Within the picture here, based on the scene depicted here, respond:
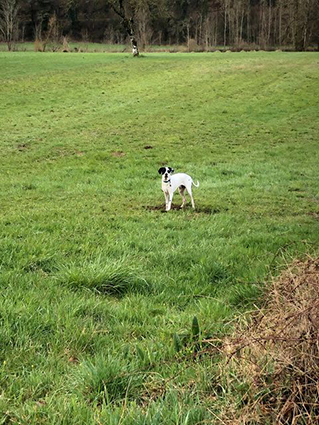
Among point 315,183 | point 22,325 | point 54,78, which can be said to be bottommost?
point 315,183

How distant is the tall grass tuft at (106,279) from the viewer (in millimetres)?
4500

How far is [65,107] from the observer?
2467 centimetres

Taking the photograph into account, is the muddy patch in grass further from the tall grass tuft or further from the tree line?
the tree line

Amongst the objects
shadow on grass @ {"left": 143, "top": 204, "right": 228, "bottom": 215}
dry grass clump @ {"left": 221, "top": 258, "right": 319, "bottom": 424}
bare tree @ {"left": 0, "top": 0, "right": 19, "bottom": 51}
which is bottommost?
shadow on grass @ {"left": 143, "top": 204, "right": 228, "bottom": 215}

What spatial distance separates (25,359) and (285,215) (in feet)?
22.3

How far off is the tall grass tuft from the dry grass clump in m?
1.69

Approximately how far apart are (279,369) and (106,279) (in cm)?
240

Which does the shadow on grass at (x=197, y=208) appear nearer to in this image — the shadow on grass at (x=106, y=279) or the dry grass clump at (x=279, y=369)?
the shadow on grass at (x=106, y=279)

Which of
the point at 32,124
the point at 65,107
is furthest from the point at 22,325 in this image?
the point at 65,107

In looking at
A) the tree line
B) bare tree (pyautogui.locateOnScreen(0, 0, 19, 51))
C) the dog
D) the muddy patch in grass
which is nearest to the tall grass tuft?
the dog

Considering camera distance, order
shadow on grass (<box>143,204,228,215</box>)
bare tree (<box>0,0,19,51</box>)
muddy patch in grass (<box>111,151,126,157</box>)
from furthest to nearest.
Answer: bare tree (<box>0,0,19,51</box>) < muddy patch in grass (<box>111,151,126,157</box>) < shadow on grass (<box>143,204,228,215</box>)

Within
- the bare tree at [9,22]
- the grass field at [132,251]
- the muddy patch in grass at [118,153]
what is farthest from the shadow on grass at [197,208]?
the bare tree at [9,22]

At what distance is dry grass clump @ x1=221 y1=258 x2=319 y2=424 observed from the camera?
2.37 metres

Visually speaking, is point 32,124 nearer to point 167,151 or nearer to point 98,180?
point 167,151
